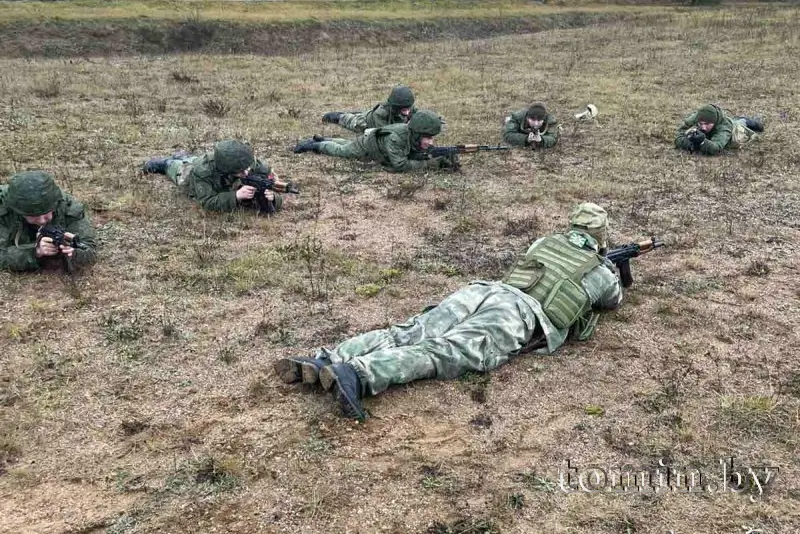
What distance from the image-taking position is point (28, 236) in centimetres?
644

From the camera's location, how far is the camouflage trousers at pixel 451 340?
15.3ft

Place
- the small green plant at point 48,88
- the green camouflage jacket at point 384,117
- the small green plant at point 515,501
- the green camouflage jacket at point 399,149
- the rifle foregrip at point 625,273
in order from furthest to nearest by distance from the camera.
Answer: the small green plant at point 48,88, the green camouflage jacket at point 384,117, the green camouflage jacket at point 399,149, the rifle foregrip at point 625,273, the small green plant at point 515,501

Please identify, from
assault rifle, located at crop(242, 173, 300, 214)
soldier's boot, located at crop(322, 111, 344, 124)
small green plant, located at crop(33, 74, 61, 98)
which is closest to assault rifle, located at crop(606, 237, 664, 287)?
assault rifle, located at crop(242, 173, 300, 214)

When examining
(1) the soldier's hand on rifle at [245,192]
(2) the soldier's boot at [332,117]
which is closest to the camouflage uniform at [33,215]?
(1) the soldier's hand on rifle at [245,192]

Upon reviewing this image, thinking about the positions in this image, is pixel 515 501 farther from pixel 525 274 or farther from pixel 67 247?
pixel 67 247

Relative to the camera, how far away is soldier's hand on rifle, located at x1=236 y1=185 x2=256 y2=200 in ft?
25.9

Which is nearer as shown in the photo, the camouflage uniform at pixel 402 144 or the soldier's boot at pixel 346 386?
the soldier's boot at pixel 346 386

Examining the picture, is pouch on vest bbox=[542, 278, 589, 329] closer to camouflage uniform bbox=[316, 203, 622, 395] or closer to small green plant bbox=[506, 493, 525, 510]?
camouflage uniform bbox=[316, 203, 622, 395]

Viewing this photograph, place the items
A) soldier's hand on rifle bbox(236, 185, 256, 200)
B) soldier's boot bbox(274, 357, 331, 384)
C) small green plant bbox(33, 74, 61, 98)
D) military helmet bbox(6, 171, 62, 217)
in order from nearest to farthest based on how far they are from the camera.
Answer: soldier's boot bbox(274, 357, 331, 384), military helmet bbox(6, 171, 62, 217), soldier's hand on rifle bbox(236, 185, 256, 200), small green plant bbox(33, 74, 61, 98)

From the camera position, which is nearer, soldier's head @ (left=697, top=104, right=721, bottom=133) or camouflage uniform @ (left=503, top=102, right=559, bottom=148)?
soldier's head @ (left=697, top=104, right=721, bottom=133)

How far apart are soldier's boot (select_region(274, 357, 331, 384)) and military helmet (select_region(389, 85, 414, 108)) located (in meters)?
6.69

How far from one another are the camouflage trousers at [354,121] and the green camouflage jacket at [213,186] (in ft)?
13.9

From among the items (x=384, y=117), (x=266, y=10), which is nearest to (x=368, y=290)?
(x=384, y=117)

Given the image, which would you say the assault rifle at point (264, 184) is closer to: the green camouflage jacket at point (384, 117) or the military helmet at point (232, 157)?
the military helmet at point (232, 157)
